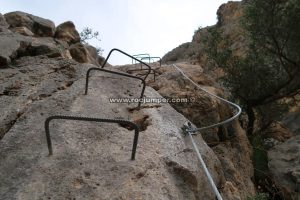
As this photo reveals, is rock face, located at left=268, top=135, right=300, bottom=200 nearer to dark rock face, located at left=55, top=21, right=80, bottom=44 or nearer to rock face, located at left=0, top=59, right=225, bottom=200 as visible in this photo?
rock face, located at left=0, top=59, right=225, bottom=200

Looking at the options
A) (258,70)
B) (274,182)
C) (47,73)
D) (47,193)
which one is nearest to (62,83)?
(47,73)

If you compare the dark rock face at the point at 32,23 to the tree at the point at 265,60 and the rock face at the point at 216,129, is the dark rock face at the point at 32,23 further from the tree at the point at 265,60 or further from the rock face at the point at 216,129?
the tree at the point at 265,60

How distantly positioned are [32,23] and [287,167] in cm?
822

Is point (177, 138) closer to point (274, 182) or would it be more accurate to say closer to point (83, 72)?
point (83, 72)

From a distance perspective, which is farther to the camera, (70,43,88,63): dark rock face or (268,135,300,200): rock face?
A: (70,43,88,63): dark rock face

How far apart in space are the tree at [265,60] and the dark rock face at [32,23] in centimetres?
663

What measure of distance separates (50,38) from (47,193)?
794cm

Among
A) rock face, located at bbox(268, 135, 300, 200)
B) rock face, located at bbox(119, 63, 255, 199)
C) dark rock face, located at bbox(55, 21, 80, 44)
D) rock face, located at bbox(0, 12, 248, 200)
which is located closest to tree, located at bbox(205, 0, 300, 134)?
rock face, located at bbox(268, 135, 300, 200)

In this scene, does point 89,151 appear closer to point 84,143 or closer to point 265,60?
point 84,143

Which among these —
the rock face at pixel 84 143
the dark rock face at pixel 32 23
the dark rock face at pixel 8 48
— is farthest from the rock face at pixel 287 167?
the dark rock face at pixel 32 23

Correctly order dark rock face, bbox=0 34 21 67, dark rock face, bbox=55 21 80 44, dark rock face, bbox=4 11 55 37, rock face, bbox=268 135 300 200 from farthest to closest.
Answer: dark rock face, bbox=55 21 80 44
dark rock face, bbox=4 11 55 37
rock face, bbox=268 135 300 200
dark rock face, bbox=0 34 21 67

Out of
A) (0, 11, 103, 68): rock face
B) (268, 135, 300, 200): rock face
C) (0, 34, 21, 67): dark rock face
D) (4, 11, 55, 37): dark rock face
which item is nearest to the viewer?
(0, 34, 21, 67): dark rock face

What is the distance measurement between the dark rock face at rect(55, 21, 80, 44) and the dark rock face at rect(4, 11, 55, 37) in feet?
0.85

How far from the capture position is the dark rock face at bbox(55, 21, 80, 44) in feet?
38.4
